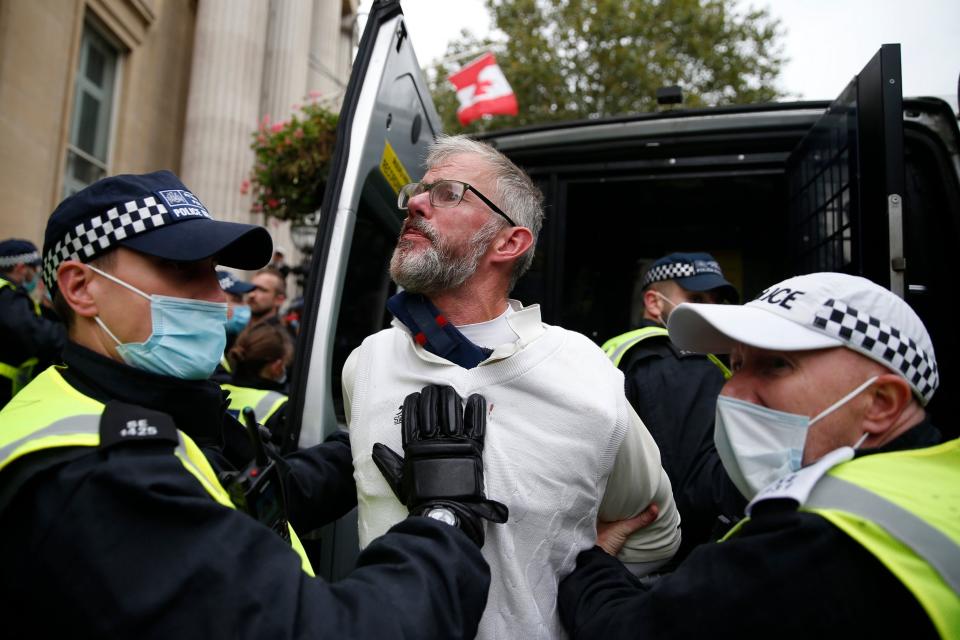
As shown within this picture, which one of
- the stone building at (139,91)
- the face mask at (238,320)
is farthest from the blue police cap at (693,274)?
the stone building at (139,91)

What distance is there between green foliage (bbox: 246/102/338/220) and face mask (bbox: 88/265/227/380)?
3.81 metres

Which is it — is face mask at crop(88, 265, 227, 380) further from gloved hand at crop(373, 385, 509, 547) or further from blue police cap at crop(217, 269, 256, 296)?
blue police cap at crop(217, 269, 256, 296)

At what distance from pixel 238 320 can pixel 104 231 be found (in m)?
2.98

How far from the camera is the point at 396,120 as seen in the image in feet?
8.55

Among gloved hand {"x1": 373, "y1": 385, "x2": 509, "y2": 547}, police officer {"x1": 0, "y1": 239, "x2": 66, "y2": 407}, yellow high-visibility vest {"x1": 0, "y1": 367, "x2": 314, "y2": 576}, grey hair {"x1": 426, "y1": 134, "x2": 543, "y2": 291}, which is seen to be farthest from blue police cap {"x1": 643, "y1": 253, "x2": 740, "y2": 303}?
police officer {"x1": 0, "y1": 239, "x2": 66, "y2": 407}

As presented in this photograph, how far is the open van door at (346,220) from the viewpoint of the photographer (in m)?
2.13

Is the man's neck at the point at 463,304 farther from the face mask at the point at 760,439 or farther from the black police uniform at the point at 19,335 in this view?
the black police uniform at the point at 19,335

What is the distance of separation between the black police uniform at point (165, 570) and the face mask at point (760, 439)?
0.66 meters

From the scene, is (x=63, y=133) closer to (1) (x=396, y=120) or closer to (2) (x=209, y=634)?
(1) (x=396, y=120)

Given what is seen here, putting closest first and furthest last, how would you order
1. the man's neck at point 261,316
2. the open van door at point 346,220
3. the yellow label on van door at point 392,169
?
the open van door at point 346,220
the yellow label on van door at point 392,169
the man's neck at point 261,316

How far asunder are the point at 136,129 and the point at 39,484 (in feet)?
37.2

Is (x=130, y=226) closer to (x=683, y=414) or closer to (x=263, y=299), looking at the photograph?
(x=683, y=414)

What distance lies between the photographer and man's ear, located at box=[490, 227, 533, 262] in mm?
1960

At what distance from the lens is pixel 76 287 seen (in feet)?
4.98
